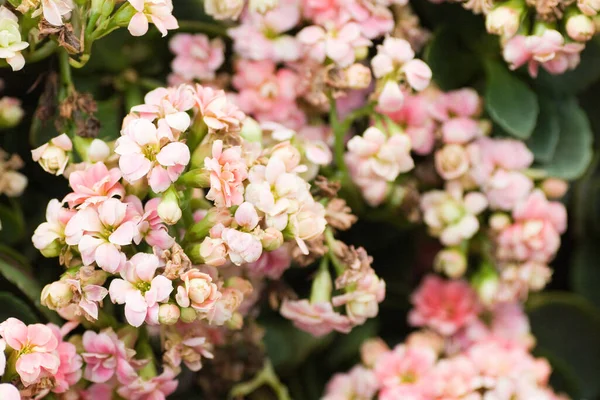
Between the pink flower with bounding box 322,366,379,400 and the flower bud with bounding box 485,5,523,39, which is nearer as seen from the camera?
the flower bud with bounding box 485,5,523,39

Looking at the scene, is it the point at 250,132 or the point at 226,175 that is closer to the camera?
the point at 226,175

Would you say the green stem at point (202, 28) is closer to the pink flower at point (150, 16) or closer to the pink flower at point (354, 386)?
the pink flower at point (150, 16)

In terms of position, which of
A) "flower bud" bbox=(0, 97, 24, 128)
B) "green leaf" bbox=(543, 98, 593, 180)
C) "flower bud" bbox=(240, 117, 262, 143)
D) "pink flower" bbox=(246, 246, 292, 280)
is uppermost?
"flower bud" bbox=(240, 117, 262, 143)

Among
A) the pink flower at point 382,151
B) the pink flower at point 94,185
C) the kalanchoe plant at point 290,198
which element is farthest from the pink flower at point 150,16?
the pink flower at point 382,151

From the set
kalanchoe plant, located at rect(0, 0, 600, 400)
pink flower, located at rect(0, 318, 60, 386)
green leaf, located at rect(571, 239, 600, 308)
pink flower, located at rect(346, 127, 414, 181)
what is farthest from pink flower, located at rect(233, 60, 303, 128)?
green leaf, located at rect(571, 239, 600, 308)

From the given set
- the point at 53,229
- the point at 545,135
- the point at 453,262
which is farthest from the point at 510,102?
the point at 53,229

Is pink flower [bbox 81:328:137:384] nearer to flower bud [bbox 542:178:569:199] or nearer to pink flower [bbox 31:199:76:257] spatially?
pink flower [bbox 31:199:76:257]

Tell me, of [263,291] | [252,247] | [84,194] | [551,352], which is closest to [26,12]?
[84,194]

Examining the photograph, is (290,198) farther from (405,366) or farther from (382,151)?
(405,366)
